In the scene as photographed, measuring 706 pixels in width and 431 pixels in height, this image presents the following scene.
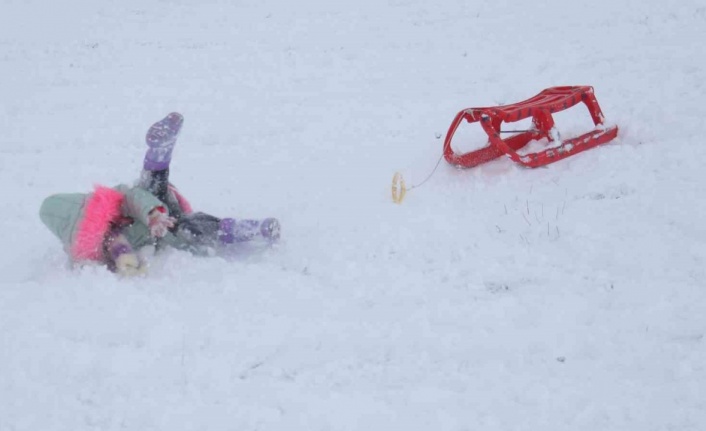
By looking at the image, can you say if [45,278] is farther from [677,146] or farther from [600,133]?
[677,146]

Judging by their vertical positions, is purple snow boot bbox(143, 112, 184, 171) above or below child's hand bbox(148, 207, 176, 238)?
above

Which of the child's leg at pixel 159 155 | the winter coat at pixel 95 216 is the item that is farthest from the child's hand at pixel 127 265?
the child's leg at pixel 159 155

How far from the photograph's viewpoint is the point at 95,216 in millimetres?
5215

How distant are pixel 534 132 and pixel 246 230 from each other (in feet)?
11.3

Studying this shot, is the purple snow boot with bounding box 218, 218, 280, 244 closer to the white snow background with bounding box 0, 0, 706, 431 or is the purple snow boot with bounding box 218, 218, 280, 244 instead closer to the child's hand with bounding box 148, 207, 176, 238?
the white snow background with bounding box 0, 0, 706, 431

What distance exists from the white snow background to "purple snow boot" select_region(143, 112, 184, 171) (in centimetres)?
77

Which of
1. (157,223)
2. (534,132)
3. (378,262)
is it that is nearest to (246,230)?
(157,223)

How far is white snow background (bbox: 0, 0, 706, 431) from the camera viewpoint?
384 cm

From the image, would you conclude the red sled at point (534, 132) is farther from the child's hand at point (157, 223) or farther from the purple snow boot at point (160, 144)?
the child's hand at point (157, 223)

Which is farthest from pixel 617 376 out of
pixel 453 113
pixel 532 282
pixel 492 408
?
pixel 453 113

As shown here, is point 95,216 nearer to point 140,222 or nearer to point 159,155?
point 140,222

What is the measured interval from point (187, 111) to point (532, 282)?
6403mm

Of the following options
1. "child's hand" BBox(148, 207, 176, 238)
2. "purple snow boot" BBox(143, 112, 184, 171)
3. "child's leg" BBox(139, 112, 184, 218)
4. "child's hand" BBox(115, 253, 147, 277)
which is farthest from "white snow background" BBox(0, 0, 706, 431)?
"purple snow boot" BBox(143, 112, 184, 171)

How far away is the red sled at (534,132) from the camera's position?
6703mm
